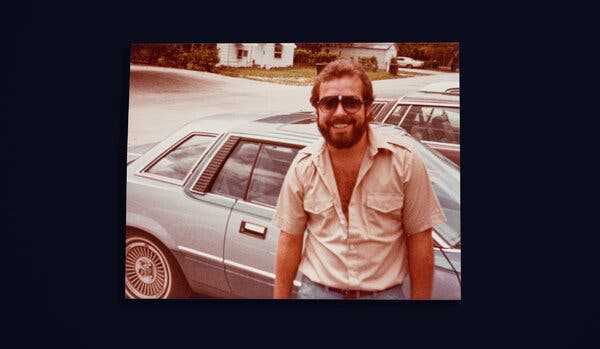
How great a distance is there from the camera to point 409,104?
279 centimetres

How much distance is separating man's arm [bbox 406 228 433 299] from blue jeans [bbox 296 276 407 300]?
10 cm

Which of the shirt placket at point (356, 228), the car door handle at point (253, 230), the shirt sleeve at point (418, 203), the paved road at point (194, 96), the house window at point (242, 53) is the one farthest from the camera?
the house window at point (242, 53)

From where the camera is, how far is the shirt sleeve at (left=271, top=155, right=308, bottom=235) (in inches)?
96.9

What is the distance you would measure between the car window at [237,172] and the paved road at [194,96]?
275mm

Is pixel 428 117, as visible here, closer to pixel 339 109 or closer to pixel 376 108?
pixel 376 108

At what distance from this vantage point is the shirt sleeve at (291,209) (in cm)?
246

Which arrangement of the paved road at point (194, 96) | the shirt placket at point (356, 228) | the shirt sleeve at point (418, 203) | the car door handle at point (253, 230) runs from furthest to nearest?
the paved road at point (194, 96) → the car door handle at point (253, 230) → the shirt placket at point (356, 228) → the shirt sleeve at point (418, 203)

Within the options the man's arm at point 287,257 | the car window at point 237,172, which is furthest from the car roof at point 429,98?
the man's arm at point 287,257

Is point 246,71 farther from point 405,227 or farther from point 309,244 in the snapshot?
point 405,227

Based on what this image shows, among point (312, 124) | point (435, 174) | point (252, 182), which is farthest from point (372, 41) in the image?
point (252, 182)

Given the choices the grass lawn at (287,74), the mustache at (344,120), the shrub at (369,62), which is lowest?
the mustache at (344,120)

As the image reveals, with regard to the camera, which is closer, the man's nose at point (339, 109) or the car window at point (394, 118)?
the man's nose at point (339, 109)

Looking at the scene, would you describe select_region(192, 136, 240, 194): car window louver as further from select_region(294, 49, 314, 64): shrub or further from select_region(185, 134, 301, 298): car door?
select_region(294, 49, 314, 64): shrub

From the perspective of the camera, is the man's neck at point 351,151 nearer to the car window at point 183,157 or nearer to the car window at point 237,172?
the car window at point 237,172
